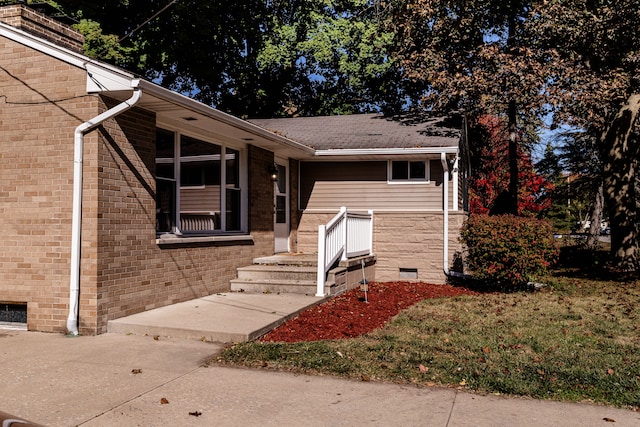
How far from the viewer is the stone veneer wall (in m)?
13.2

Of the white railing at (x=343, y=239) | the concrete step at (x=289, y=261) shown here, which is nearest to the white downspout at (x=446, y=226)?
the white railing at (x=343, y=239)

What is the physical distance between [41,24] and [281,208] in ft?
22.2

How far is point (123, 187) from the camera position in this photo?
7770mm

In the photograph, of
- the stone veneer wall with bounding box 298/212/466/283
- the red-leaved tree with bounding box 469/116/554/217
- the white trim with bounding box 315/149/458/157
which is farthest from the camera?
the red-leaved tree with bounding box 469/116/554/217

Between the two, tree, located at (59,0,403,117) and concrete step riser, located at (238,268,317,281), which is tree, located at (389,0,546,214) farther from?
concrete step riser, located at (238,268,317,281)

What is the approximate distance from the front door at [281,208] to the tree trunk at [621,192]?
394 inches

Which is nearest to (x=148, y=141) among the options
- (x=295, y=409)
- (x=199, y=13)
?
(x=295, y=409)

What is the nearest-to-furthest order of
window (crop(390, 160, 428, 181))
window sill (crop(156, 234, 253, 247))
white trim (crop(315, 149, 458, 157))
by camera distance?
window sill (crop(156, 234, 253, 247)) < white trim (crop(315, 149, 458, 157)) < window (crop(390, 160, 428, 181))

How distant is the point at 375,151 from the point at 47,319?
8273 millimetres

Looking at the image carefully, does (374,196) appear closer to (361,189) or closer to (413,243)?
(361,189)

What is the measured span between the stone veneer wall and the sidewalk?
8.19 metres

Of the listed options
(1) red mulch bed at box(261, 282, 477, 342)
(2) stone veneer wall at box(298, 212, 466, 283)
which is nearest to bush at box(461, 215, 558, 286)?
(1) red mulch bed at box(261, 282, 477, 342)

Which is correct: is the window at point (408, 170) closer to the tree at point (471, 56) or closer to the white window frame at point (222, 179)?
the tree at point (471, 56)

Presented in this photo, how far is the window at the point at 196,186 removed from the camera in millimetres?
9062
